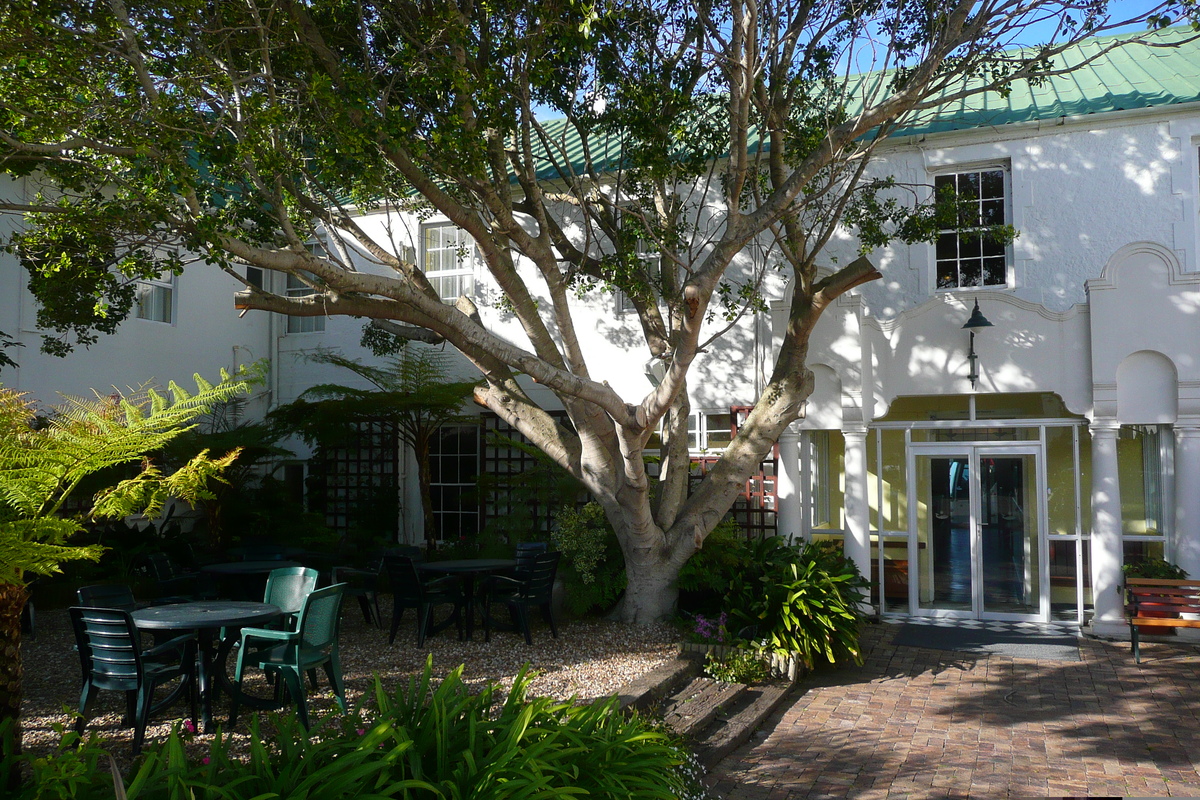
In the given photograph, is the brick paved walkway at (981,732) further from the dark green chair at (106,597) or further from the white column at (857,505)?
the dark green chair at (106,597)

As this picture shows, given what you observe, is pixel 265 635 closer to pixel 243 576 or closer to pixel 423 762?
pixel 423 762

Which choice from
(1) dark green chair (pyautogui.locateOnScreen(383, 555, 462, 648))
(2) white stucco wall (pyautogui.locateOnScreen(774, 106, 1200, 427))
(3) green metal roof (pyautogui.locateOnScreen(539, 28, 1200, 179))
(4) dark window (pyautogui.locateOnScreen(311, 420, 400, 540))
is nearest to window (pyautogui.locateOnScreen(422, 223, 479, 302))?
(4) dark window (pyautogui.locateOnScreen(311, 420, 400, 540))

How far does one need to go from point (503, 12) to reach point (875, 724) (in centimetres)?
720

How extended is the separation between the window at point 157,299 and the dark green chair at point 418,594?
7684 millimetres

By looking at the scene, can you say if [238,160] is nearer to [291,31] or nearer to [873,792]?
[291,31]

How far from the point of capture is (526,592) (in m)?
9.34

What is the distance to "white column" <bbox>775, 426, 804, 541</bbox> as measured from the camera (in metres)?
11.7

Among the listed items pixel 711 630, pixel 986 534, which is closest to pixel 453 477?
pixel 711 630

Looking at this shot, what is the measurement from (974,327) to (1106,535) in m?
2.86

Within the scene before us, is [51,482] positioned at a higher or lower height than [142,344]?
lower

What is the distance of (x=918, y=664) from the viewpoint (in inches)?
371

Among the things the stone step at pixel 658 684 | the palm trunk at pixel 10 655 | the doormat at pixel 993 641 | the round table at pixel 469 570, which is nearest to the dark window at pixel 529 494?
the round table at pixel 469 570

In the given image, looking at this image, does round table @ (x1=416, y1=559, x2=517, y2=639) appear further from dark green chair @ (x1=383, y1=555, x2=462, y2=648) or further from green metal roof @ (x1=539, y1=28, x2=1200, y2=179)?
green metal roof @ (x1=539, y1=28, x2=1200, y2=179)

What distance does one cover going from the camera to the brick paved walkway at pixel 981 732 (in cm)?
605
